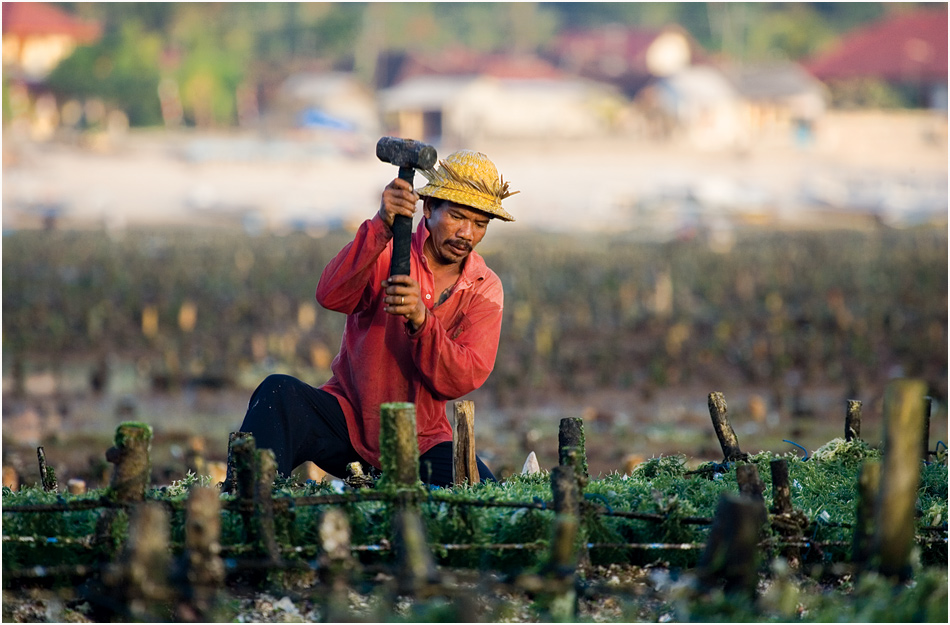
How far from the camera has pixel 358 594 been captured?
3508 mm

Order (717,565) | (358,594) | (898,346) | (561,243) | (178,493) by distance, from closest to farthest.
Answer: (717,565) → (358,594) → (178,493) → (898,346) → (561,243)

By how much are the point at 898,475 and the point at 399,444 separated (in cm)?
148

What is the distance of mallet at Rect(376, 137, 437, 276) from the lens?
161 inches

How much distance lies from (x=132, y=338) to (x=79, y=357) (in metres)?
0.90

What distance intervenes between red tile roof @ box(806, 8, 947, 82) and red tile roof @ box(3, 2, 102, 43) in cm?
3023

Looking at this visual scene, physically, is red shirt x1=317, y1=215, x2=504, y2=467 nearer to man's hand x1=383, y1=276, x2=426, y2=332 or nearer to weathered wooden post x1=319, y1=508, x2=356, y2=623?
man's hand x1=383, y1=276, x2=426, y2=332

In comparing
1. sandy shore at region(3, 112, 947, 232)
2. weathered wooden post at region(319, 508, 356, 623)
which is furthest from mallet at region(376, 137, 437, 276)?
sandy shore at region(3, 112, 947, 232)

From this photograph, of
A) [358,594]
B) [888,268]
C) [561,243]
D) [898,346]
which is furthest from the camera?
[561,243]

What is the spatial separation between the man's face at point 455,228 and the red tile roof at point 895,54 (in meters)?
42.9

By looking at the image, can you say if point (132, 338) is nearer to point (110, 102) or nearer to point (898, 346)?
point (898, 346)

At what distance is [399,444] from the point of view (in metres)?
3.66

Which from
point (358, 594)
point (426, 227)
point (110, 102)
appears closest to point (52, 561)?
point (358, 594)

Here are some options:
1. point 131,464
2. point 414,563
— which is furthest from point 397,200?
point 414,563

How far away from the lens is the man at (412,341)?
4.31 meters
